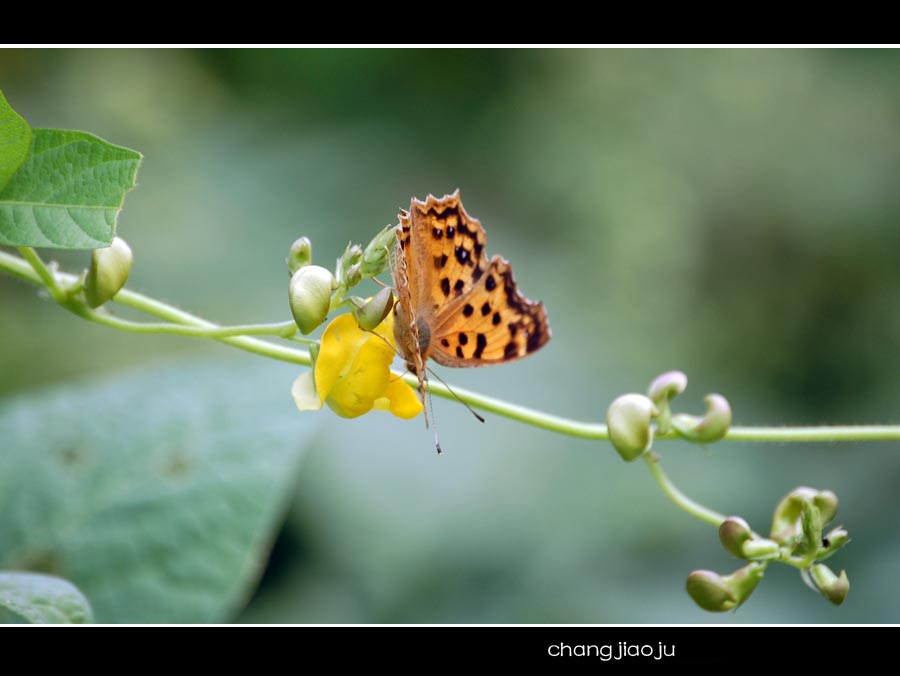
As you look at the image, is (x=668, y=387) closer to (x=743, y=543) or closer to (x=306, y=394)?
(x=743, y=543)

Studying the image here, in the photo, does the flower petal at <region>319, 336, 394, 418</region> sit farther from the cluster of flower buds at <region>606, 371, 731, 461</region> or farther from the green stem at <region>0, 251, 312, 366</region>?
the cluster of flower buds at <region>606, 371, 731, 461</region>

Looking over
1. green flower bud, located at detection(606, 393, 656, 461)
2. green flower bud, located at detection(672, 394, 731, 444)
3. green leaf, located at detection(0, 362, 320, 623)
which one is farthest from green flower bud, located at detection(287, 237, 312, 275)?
green leaf, located at detection(0, 362, 320, 623)

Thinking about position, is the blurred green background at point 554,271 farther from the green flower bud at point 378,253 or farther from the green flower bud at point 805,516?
the green flower bud at point 378,253

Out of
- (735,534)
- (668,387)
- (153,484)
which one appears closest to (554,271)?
Answer: (153,484)

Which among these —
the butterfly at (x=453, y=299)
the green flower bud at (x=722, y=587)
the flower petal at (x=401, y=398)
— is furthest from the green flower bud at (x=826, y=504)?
the flower petal at (x=401, y=398)

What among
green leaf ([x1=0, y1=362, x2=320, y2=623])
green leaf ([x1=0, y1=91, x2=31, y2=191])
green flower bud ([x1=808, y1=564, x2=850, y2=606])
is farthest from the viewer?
green leaf ([x1=0, y1=362, x2=320, y2=623])
